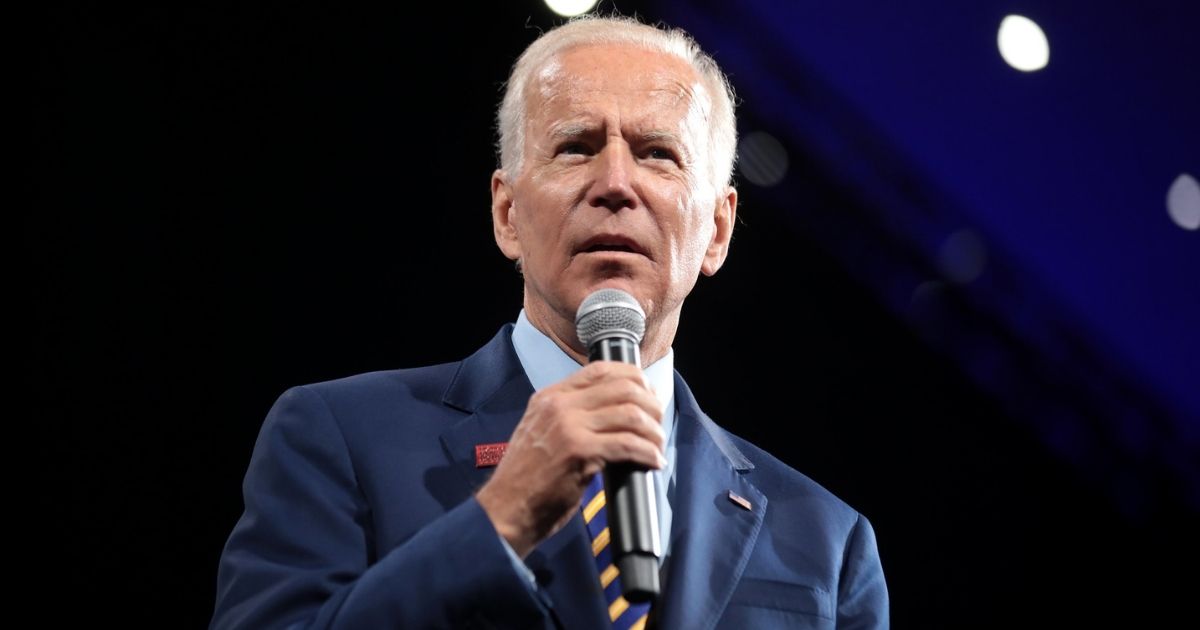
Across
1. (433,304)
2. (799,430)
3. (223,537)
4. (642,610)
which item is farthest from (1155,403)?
(223,537)

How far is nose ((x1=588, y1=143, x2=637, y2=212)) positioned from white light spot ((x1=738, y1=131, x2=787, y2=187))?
159cm

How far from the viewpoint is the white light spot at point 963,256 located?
3.40 m

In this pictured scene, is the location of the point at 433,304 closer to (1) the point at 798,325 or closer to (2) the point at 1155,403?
(1) the point at 798,325

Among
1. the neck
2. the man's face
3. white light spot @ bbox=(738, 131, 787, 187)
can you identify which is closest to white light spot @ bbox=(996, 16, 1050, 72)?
white light spot @ bbox=(738, 131, 787, 187)

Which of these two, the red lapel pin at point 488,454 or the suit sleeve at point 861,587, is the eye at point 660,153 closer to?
the red lapel pin at point 488,454

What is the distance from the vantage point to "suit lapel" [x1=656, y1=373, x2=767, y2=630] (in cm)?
167

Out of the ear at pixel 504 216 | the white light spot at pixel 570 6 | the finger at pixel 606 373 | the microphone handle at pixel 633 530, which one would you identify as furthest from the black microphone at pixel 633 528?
the white light spot at pixel 570 6

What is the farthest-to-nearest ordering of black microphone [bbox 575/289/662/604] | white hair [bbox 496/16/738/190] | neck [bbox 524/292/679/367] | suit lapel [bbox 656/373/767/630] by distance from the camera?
white hair [bbox 496/16/738/190] < neck [bbox 524/292/679/367] < suit lapel [bbox 656/373/767/630] < black microphone [bbox 575/289/662/604]

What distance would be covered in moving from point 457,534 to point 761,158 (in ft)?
7.49

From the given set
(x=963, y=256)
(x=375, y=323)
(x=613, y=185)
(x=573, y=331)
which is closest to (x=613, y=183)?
(x=613, y=185)

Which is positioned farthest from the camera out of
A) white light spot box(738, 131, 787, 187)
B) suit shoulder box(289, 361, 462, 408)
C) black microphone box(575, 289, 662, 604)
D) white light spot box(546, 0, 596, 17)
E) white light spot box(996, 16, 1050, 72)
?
white light spot box(738, 131, 787, 187)

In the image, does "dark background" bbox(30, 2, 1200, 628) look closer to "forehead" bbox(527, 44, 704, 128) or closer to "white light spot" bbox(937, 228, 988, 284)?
"white light spot" bbox(937, 228, 988, 284)

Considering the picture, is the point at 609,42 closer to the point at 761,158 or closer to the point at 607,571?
the point at 607,571

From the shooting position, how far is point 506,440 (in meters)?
1.79
